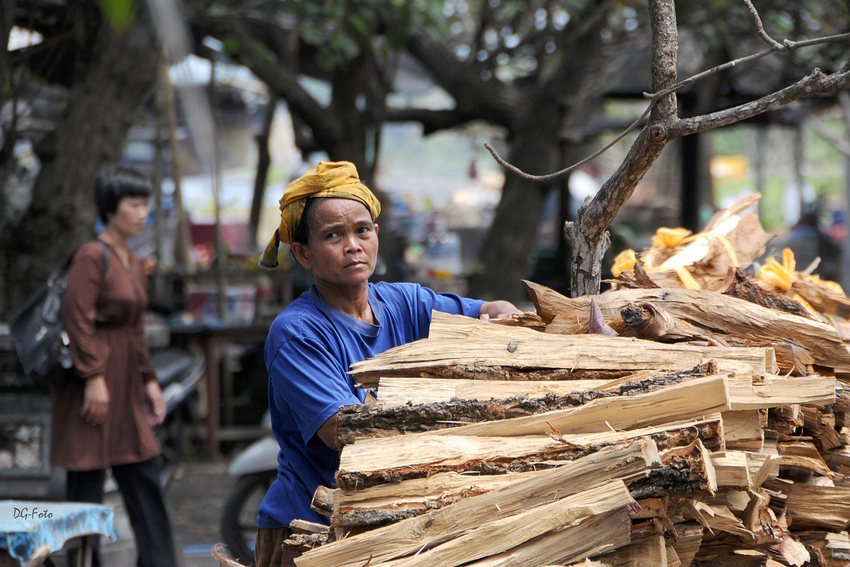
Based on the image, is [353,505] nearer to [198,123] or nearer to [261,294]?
[198,123]

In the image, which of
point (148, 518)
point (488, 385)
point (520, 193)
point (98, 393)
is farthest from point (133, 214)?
point (520, 193)

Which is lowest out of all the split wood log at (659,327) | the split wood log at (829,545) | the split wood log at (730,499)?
the split wood log at (829,545)

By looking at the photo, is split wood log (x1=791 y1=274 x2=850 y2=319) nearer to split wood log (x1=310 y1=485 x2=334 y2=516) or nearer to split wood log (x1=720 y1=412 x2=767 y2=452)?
split wood log (x1=720 y1=412 x2=767 y2=452)

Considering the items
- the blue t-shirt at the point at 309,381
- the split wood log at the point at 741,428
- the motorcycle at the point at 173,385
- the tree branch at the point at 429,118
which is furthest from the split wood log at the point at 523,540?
the tree branch at the point at 429,118

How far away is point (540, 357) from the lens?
177cm

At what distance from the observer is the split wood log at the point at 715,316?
1930 millimetres

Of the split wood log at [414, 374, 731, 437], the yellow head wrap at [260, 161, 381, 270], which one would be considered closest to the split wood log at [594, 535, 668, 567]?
the split wood log at [414, 374, 731, 437]

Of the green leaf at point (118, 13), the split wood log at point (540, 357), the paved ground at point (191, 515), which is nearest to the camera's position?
the green leaf at point (118, 13)

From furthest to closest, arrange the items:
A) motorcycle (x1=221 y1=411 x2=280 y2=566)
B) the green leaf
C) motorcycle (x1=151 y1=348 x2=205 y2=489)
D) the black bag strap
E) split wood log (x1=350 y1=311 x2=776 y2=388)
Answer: motorcycle (x1=151 y1=348 x2=205 y2=489) < motorcycle (x1=221 y1=411 x2=280 y2=566) < the black bag strap < split wood log (x1=350 y1=311 x2=776 y2=388) < the green leaf

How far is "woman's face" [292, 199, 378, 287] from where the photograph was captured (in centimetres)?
206

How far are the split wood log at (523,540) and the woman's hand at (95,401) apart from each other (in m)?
2.57

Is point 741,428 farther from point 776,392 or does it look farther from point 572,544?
point 572,544

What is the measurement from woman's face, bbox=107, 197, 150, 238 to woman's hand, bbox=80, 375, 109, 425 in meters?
0.72

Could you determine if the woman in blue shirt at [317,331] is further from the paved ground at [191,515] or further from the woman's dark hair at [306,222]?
the paved ground at [191,515]
